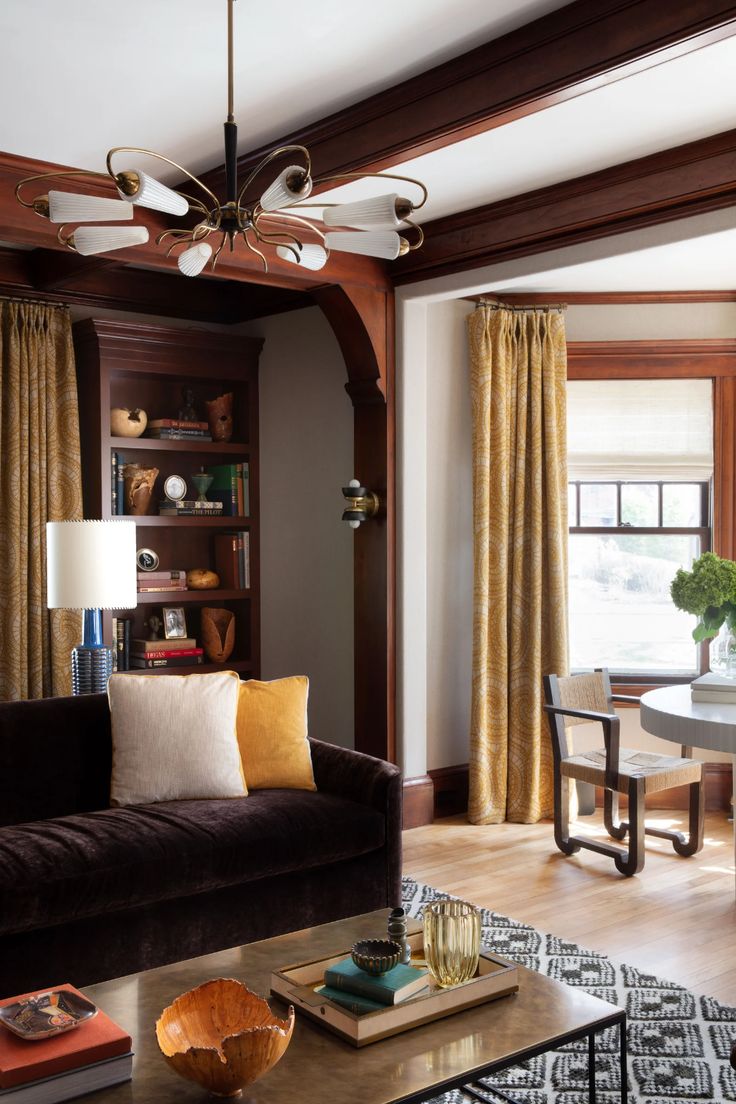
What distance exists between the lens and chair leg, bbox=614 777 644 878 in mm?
4305

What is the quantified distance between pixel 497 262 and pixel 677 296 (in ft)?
4.27

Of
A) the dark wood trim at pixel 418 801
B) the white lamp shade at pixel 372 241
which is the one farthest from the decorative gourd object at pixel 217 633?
the white lamp shade at pixel 372 241

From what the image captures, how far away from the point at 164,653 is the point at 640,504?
8.49ft

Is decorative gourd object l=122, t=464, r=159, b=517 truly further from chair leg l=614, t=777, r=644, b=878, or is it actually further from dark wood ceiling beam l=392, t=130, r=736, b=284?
chair leg l=614, t=777, r=644, b=878

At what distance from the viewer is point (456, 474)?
5242mm

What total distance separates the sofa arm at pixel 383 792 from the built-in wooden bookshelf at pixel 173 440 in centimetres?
195

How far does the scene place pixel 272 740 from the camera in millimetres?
3775

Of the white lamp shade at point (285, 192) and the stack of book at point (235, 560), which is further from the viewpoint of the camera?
the stack of book at point (235, 560)

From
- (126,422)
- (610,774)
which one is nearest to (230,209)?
(610,774)

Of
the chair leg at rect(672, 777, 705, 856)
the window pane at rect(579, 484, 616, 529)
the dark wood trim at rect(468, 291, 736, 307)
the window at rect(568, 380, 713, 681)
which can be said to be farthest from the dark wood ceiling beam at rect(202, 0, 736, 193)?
the chair leg at rect(672, 777, 705, 856)

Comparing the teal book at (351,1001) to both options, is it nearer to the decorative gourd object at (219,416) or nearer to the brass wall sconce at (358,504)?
the brass wall sconce at (358,504)

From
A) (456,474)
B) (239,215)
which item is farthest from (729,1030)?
(456,474)

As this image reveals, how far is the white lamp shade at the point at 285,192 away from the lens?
211 centimetres

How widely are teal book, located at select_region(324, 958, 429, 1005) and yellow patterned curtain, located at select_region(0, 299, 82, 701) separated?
3258 mm
